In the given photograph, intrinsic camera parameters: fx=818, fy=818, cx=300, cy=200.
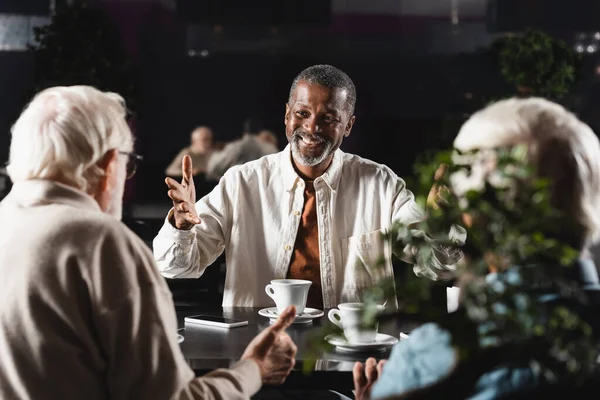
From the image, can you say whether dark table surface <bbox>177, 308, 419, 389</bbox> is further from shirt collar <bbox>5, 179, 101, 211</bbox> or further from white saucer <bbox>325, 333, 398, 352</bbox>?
shirt collar <bbox>5, 179, 101, 211</bbox>

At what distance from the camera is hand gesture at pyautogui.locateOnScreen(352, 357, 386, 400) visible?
70.9 inches

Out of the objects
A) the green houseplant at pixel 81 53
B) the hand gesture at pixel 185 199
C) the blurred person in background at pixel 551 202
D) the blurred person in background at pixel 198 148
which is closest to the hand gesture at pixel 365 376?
the blurred person in background at pixel 551 202

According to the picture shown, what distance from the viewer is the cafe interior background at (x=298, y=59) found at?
20.2 ft

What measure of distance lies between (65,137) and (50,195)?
11 cm

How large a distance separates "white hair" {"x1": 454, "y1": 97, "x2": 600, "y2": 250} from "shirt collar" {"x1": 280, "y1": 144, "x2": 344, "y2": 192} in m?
1.61

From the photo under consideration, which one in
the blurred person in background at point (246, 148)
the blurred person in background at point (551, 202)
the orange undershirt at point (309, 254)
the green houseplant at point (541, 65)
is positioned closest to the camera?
the blurred person in background at point (551, 202)

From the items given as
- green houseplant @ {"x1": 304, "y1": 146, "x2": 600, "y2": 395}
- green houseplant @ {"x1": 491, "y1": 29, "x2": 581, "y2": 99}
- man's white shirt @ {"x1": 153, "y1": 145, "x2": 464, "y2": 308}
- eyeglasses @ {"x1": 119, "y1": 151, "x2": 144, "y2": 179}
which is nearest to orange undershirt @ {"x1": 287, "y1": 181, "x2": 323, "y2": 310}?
man's white shirt @ {"x1": 153, "y1": 145, "x2": 464, "y2": 308}

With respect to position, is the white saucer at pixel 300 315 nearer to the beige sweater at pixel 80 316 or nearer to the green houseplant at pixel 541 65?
the beige sweater at pixel 80 316

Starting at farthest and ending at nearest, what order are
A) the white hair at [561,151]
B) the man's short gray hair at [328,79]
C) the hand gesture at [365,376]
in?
the man's short gray hair at [328,79] < the hand gesture at [365,376] < the white hair at [561,151]

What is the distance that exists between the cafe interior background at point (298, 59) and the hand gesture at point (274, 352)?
4.37 metres

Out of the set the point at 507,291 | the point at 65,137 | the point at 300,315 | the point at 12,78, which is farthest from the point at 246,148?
the point at 507,291

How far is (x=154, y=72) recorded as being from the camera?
623cm

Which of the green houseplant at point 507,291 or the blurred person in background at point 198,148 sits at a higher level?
the green houseplant at point 507,291

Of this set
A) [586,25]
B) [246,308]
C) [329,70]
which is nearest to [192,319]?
[246,308]
